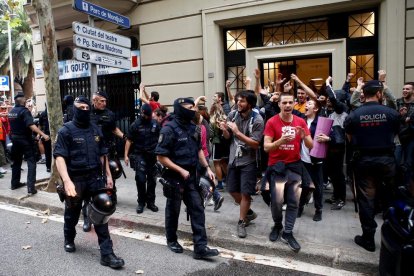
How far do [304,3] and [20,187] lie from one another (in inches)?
288

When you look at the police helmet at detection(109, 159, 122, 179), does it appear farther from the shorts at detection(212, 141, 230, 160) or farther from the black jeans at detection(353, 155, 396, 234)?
the black jeans at detection(353, 155, 396, 234)

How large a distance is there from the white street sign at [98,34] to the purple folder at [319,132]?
400 cm

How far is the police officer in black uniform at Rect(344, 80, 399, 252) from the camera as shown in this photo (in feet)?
13.9

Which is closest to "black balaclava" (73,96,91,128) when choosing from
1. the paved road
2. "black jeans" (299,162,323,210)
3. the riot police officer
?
the paved road

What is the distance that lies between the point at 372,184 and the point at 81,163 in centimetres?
344

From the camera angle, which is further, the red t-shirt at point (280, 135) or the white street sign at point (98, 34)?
the white street sign at point (98, 34)

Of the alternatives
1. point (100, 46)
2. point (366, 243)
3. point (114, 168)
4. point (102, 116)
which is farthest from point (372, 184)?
point (100, 46)

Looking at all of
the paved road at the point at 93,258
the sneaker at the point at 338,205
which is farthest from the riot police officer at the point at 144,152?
the sneaker at the point at 338,205

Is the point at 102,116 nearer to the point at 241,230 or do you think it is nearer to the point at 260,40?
the point at 241,230

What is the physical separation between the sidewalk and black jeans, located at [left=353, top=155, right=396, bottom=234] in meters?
0.40

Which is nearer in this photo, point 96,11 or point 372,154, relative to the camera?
point 372,154

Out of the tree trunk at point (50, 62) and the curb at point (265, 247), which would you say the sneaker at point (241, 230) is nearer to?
the curb at point (265, 247)

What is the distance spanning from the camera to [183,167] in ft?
14.2

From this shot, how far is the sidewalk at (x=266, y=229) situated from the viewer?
4.16 metres
